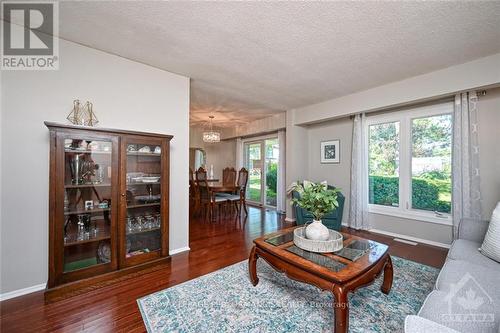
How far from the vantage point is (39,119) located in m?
1.98

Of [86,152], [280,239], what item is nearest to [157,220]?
[86,152]

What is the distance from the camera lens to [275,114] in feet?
16.6

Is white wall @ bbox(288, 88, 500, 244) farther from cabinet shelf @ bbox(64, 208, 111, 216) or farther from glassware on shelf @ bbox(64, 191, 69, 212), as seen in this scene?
glassware on shelf @ bbox(64, 191, 69, 212)

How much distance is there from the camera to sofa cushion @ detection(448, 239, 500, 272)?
1591 mm

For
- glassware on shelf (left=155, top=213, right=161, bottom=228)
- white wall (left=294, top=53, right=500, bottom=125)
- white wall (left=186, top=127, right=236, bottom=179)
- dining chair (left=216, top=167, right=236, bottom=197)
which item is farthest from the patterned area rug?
white wall (left=186, top=127, right=236, bottom=179)

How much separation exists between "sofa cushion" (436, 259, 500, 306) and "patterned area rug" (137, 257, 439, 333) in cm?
46

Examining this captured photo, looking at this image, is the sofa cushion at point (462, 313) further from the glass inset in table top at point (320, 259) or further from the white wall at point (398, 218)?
the white wall at point (398, 218)

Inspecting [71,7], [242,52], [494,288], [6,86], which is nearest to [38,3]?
[71,7]

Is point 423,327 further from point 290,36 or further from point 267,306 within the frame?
point 290,36

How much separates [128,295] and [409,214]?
4.06 m

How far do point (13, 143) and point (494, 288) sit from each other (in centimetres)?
384

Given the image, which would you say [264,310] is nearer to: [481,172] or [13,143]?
[13,143]

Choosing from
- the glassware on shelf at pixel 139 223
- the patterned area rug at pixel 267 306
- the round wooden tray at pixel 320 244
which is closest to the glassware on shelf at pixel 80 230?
the glassware on shelf at pixel 139 223

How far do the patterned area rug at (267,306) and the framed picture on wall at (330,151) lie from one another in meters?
2.51
